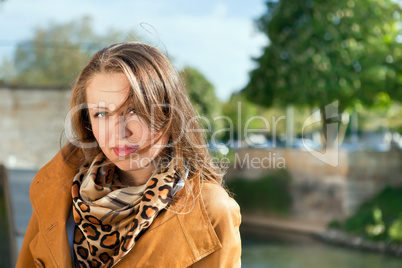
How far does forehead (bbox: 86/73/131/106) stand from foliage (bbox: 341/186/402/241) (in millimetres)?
12501

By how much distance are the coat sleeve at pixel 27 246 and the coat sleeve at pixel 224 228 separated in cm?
56

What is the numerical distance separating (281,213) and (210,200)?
47.9 ft

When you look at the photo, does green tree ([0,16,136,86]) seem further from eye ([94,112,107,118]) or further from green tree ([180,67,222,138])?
eye ([94,112,107,118])

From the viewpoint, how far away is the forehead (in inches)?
44.6

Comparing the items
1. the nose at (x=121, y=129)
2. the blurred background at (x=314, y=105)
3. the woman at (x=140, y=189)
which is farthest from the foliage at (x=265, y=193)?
the nose at (x=121, y=129)

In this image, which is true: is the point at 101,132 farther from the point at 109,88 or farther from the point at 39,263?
the point at 39,263

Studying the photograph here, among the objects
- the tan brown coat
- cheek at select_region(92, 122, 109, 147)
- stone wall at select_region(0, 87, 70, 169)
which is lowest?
stone wall at select_region(0, 87, 70, 169)

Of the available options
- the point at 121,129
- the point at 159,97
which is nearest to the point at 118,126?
the point at 121,129

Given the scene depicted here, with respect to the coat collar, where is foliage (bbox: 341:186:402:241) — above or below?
below

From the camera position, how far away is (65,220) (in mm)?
1284

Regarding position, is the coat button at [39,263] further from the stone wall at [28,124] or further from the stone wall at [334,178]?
the stone wall at [334,178]

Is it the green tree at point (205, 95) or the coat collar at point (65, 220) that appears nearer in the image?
the coat collar at point (65, 220)

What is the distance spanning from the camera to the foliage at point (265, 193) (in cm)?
1511

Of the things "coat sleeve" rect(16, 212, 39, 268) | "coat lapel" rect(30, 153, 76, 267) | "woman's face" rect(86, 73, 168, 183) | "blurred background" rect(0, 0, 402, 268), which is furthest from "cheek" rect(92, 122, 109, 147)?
"blurred background" rect(0, 0, 402, 268)
